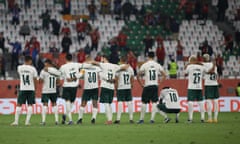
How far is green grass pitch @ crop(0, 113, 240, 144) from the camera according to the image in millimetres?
21000

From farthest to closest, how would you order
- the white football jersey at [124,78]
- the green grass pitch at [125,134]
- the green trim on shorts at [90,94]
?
the white football jersey at [124,78]
the green trim on shorts at [90,94]
the green grass pitch at [125,134]

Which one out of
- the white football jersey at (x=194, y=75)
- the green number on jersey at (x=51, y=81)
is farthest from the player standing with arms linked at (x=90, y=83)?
the white football jersey at (x=194, y=75)

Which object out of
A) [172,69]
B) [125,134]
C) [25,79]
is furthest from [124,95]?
[172,69]

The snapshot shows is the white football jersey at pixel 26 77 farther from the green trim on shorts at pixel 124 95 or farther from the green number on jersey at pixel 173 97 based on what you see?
the green number on jersey at pixel 173 97

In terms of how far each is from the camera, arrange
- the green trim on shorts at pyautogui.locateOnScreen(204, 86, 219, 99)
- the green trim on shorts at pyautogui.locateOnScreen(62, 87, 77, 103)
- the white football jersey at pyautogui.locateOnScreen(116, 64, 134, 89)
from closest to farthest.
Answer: the green trim on shorts at pyautogui.locateOnScreen(62, 87, 77, 103) → the green trim on shorts at pyautogui.locateOnScreen(204, 86, 219, 99) → the white football jersey at pyautogui.locateOnScreen(116, 64, 134, 89)

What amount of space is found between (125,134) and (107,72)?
21.1ft

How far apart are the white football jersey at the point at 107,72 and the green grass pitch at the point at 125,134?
251cm

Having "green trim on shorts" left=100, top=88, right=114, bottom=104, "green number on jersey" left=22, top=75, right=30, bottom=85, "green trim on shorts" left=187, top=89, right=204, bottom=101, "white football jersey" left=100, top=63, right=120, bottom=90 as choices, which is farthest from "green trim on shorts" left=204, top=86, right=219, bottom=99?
"green number on jersey" left=22, top=75, right=30, bottom=85

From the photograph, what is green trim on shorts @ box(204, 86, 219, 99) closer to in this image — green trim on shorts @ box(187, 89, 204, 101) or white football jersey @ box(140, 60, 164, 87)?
green trim on shorts @ box(187, 89, 204, 101)

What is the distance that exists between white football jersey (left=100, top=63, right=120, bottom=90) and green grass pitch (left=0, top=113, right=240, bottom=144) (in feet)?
8.24

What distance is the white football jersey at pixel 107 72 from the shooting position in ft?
96.7

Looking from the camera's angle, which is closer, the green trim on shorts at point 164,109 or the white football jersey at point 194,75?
the white football jersey at point 194,75

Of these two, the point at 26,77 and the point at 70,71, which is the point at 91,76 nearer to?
the point at 70,71

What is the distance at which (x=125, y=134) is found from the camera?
2336 cm
